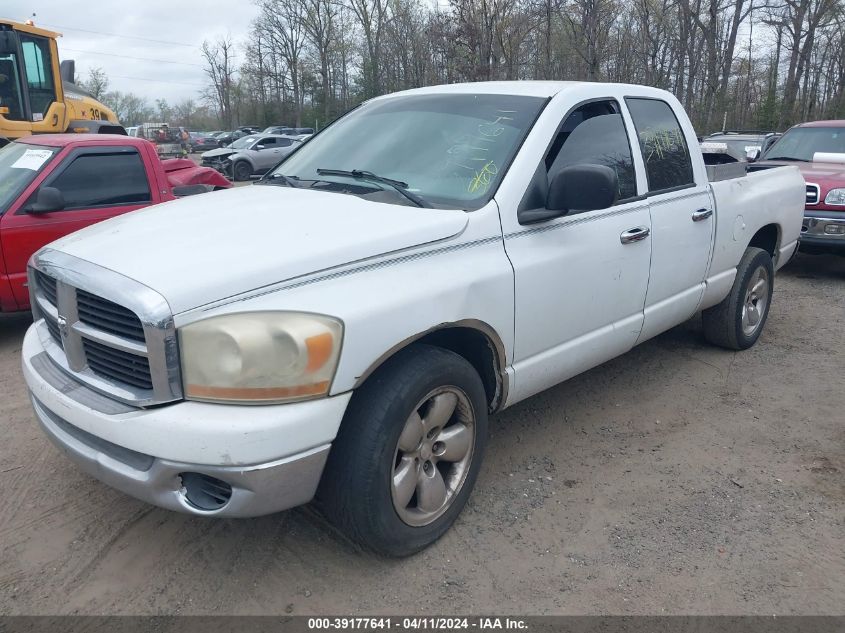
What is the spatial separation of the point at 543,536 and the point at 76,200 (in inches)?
195

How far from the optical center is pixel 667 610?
105 inches

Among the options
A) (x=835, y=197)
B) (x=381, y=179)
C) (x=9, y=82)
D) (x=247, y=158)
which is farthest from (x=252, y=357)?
(x=247, y=158)

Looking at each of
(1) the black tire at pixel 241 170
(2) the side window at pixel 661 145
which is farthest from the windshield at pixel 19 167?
(1) the black tire at pixel 241 170

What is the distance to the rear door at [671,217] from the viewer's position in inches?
162

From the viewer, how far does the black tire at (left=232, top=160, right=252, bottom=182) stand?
25.7 meters

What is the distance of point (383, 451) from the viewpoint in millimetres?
2607

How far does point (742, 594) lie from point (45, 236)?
18.1 ft

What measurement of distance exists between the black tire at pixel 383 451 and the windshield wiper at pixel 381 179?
69 centimetres

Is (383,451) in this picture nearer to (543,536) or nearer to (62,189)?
(543,536)

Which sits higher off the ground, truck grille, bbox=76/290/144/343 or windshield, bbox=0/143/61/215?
windshield, bbox=0/143/61/215

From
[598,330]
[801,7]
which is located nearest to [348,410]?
[598,330]

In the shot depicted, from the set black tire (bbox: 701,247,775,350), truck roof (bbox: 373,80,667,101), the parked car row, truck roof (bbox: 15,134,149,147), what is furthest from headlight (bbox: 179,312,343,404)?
the parked car row

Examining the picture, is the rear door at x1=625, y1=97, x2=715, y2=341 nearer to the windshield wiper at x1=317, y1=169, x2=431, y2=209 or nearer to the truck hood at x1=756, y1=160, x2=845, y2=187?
the windshield wiper at x1=317, y1=169, x2=431, y2=209

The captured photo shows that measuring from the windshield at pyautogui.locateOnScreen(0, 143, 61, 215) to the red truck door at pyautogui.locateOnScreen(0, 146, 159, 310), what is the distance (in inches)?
4.5
